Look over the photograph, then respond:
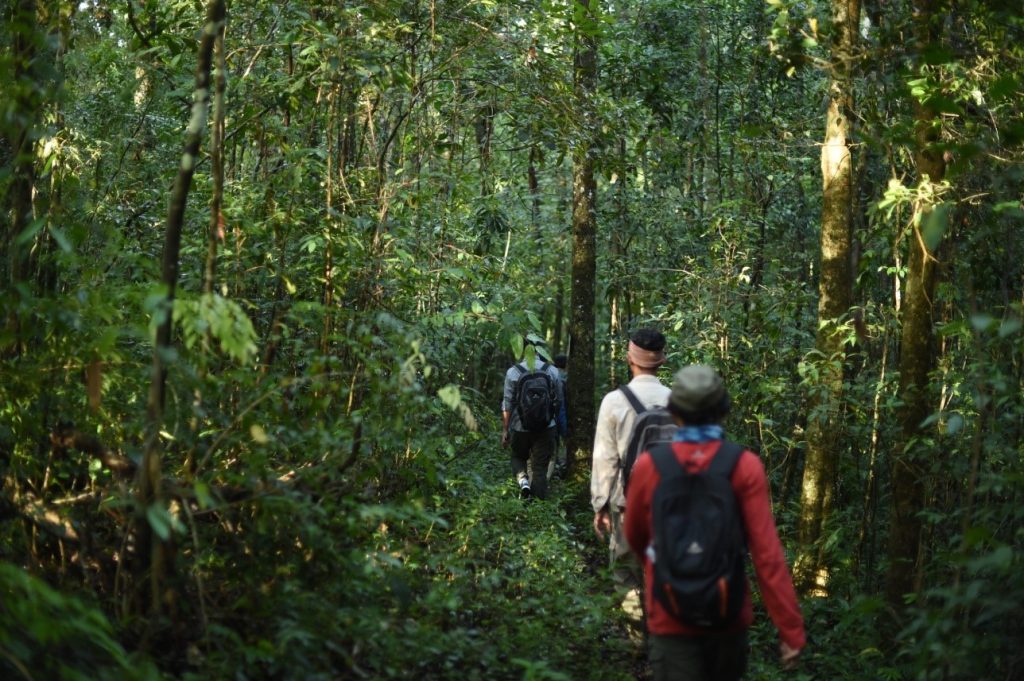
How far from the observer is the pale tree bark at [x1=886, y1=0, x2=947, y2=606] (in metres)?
6.93

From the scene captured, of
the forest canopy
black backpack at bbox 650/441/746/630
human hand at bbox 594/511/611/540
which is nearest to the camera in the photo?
black backpack at bbox 650/441/746/630

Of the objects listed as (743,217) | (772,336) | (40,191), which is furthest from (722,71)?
(40,191)

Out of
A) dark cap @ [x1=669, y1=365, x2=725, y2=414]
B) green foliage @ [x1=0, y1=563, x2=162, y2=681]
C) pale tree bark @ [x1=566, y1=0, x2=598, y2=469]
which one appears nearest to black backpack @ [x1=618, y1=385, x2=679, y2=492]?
dark cap @ [x1=669, y1=365, x2=725, y2=414]

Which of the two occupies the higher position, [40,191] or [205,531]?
[40,191]

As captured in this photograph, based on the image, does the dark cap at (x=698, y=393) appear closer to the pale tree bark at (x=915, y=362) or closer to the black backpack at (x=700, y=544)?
the black backpack at (x=700, y=544)

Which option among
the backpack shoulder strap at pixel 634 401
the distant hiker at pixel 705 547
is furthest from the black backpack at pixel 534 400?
the distant hiker at pixel 705 547

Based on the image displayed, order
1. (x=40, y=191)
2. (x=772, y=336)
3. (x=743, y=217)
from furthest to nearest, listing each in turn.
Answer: (x=743, y=217) → (x=772, y=336) → (x=40, y=191)

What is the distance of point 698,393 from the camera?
4.25 m

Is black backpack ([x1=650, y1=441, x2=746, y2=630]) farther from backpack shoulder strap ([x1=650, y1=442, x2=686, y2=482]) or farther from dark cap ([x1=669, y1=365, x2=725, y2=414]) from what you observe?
dark cap ([x1=669, y1=365, x2=725, y2=414])

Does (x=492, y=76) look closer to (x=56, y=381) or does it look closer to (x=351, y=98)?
(x=351, y=98)

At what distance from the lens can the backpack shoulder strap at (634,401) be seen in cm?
609

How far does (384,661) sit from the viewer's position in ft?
16.1

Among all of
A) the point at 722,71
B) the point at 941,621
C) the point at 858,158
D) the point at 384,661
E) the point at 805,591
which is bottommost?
the point at 805,591

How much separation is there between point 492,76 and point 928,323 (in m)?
4.91
